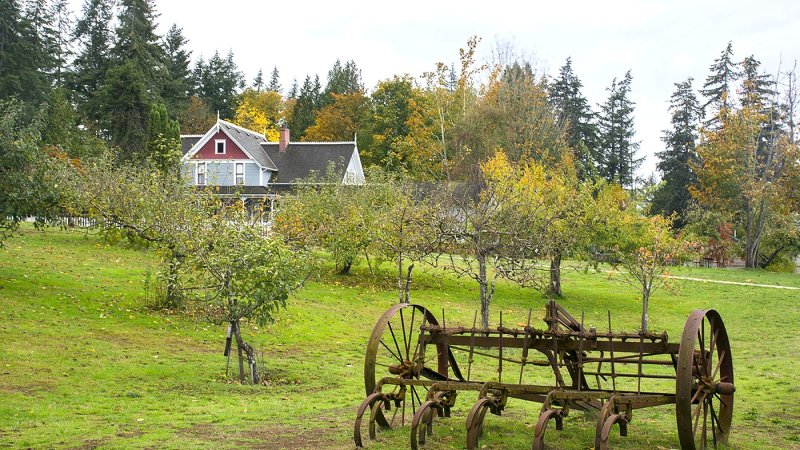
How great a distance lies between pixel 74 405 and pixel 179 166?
40.5 feet

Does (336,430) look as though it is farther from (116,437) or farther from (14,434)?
(14,434)

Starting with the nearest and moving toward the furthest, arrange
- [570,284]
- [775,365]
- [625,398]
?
1. [625,398]
2. [775,365]
3. [570,284]

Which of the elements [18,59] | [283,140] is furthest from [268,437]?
[18,59]

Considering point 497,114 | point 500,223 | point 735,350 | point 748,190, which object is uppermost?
point 497,114

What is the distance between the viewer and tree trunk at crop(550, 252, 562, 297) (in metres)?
31.3

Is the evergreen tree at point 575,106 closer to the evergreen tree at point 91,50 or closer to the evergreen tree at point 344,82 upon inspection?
the evergreen tree at point 344,82

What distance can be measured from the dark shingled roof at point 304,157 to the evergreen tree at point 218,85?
28.7 meters

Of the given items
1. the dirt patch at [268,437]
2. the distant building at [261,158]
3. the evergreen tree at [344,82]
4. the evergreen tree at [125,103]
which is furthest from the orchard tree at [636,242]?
the evergreen tree at [344,82]

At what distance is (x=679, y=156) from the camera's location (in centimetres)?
6881

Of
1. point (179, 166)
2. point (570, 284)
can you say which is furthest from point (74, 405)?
point (570, 284)

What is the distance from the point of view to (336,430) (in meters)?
10.9

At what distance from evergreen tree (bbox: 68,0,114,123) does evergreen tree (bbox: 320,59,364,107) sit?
24.1 m

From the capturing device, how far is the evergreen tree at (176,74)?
247 ft

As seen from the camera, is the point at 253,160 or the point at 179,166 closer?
the point at 179,166
